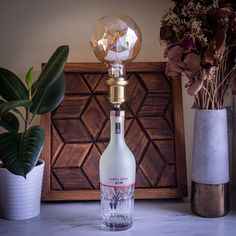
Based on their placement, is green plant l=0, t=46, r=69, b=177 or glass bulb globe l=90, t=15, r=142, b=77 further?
Result: glass bulb globe l=90, t=15, r=142, b=77

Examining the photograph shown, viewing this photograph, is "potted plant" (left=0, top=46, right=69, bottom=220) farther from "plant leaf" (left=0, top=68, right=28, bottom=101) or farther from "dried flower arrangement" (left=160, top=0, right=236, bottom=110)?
"dried flower arrangement" (left=160, top=0, right=236, bottom=110)

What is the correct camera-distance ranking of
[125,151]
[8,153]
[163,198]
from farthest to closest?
[163,198]
[125,151]
[8,153]

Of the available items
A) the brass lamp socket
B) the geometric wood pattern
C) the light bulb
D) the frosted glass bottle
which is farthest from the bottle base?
the light bulb

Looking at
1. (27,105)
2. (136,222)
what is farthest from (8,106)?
(136,222)

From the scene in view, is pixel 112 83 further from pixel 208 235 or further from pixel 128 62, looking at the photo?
pixel 208 235

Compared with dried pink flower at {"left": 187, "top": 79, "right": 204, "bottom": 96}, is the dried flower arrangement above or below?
above

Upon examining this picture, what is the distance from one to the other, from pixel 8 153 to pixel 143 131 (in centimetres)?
40

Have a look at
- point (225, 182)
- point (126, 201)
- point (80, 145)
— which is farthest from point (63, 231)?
point (225, 182)

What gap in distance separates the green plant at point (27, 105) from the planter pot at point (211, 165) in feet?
1.19

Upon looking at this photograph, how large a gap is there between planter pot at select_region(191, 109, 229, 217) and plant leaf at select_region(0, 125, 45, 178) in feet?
1.27

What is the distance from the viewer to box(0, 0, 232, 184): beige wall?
40.2 inches

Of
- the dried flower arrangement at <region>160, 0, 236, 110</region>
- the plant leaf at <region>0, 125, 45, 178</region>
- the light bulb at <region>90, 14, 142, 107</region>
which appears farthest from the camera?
the light bulb at <region>90, 14, 142, 107</region>

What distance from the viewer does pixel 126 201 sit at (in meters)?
0.78

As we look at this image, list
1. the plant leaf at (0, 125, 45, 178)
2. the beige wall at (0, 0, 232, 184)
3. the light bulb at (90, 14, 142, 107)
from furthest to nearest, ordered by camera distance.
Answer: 1. the beige wall at (0, 0, 232, 184)
2. the light bulb at (90, 14, 142, 107)
3. the plant leaf at (0, 125, 45, 178)
